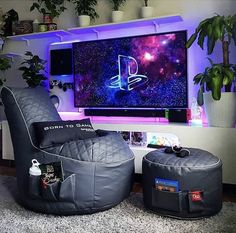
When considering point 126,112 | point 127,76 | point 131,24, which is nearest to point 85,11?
point 131,24

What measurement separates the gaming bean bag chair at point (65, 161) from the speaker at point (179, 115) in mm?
823

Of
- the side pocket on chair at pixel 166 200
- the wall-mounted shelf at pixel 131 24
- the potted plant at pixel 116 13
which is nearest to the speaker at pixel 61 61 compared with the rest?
the wall-mounted shelf at pixel 131 24

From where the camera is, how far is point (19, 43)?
3.68 meters

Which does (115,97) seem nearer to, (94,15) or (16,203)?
(94,15)

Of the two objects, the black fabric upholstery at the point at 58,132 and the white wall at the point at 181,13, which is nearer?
the black fabric upholstery at the point at 58,132

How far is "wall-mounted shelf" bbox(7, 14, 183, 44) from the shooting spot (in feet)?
8.84

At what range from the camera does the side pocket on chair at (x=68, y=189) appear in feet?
5.70

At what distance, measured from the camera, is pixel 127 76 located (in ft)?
9.67

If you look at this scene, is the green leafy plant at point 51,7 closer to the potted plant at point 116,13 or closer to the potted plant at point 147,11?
the potted plant at point 116,13

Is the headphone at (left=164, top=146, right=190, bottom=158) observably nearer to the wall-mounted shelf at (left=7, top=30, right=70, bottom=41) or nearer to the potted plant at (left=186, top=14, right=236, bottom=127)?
the potted plant at (left=186, top=14, right=236, bottom=127)

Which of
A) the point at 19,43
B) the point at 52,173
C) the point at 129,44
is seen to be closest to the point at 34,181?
the point at 52,173

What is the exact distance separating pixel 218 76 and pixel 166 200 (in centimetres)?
105

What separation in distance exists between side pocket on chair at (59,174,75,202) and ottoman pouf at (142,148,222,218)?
1.63 feet

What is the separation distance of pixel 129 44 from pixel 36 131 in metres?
1.45
